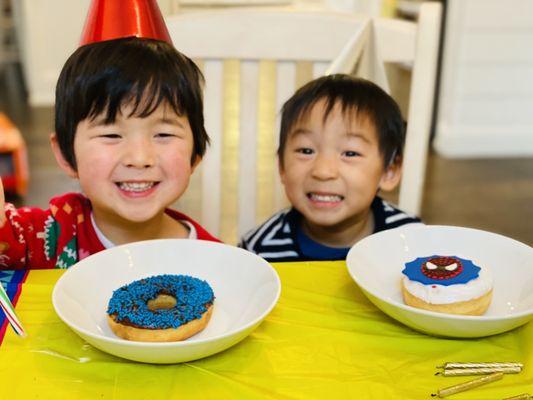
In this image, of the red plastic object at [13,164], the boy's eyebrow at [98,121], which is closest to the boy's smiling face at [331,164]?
the boy's eyebrow at [98,121]

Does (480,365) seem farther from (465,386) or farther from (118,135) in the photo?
(118,135)

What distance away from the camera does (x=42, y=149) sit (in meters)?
3.50

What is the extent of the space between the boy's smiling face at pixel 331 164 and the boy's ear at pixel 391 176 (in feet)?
0.15

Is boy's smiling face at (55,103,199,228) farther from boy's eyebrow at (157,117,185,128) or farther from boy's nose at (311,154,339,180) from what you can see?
boy's nose at (311,154,339,180)

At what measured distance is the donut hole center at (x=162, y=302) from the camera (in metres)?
0.73

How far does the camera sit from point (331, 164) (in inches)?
48.1

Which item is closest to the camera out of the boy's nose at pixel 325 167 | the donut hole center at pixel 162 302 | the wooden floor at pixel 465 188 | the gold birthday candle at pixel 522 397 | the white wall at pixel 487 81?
the gold birthday candle at pixel 522 397

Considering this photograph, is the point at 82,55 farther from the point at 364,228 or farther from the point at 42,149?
the point at 42,149

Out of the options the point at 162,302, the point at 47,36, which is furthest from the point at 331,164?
the point at 47,36

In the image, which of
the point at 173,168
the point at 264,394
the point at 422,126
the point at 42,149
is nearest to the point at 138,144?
the point at 173,168

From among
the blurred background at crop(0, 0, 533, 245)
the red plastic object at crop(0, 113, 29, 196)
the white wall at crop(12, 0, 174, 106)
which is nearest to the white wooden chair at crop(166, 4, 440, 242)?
the blurred background at crop(0, 0, 533, 245)

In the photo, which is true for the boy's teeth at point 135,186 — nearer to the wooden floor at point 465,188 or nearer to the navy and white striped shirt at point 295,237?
the navy and white striped shirt at point 295,237

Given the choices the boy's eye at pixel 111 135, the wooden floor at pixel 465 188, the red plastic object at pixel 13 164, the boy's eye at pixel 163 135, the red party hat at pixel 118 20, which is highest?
the red party hat at pixel 118 20

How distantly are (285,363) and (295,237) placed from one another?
2.30 feet
